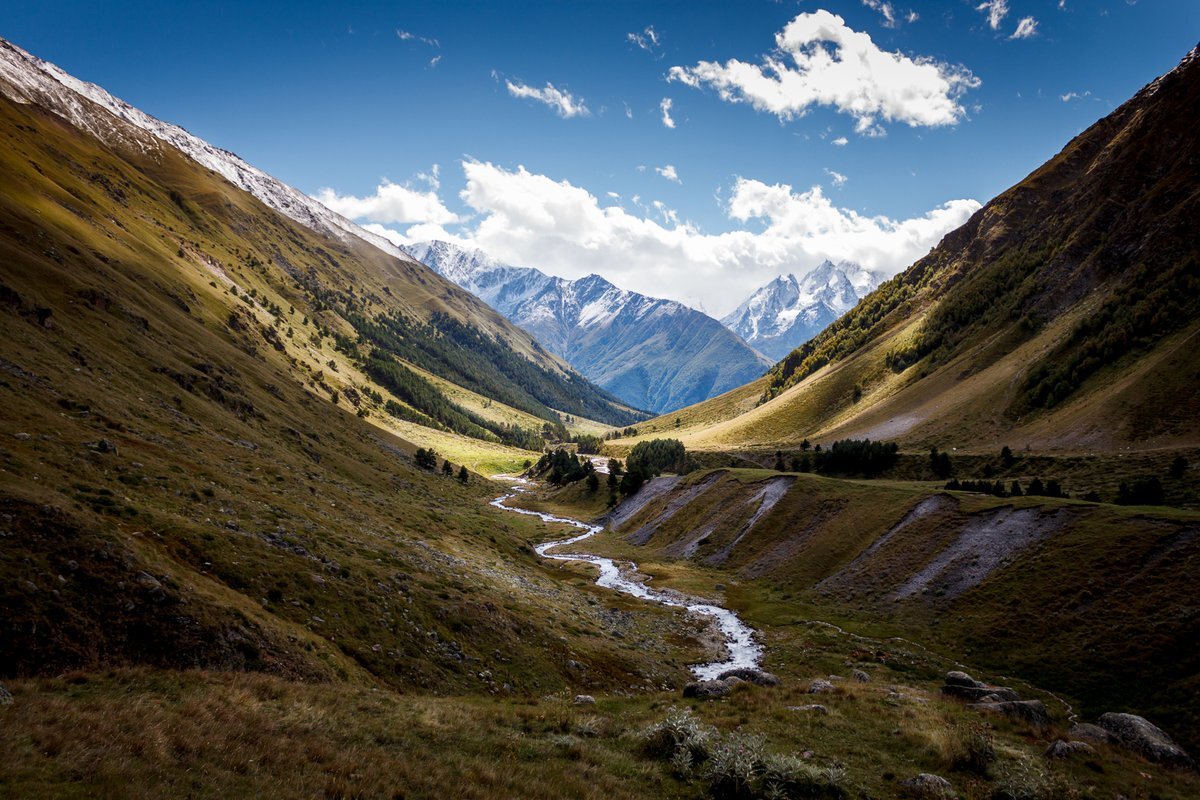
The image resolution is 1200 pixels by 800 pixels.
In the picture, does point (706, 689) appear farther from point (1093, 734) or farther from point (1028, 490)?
point (1028, 490)

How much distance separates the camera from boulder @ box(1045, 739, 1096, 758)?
1942cm

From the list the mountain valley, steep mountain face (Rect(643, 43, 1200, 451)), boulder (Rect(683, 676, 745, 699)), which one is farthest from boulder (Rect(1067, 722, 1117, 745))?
steep mountain face (Rect(643, 43, 1200, 451))

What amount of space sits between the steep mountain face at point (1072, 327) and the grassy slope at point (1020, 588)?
3648cm

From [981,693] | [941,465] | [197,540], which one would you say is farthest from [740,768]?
[941,465]

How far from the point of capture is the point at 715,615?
184ft

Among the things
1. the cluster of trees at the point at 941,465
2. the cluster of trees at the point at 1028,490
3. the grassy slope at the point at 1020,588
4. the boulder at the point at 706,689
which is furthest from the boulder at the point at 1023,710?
the cluster of trees at the point at 941,465

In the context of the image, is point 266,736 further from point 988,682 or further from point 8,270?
point 8,270

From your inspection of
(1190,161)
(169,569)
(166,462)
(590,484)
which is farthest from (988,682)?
(1190,161)

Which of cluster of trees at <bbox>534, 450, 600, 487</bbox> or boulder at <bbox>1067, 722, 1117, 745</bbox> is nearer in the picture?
boulder at <bbox>1067, 722, 1117, 745</bbox>

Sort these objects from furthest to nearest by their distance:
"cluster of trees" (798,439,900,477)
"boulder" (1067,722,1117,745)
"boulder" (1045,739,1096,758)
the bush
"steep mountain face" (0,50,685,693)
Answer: "cluster of trees" (798,439,900,477), "boulder" (1067,722,1117,745), "steep mountain face" (0,50,685,693), "boulder" (1045,739,1096,758), the bush

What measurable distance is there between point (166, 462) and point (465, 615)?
83.8 feet

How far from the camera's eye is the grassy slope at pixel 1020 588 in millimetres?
31547

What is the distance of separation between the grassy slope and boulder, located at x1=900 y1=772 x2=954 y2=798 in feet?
68.8

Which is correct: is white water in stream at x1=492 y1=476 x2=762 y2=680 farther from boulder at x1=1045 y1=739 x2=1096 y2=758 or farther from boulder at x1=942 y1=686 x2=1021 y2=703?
boulder at x1=1045 y1=739 x2=1096 y2=758
